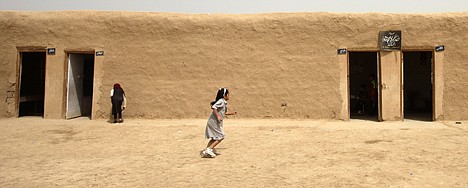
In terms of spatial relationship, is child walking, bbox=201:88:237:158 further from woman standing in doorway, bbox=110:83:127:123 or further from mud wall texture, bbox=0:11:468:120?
woman standing in doorway, bbox=110:83:127:123

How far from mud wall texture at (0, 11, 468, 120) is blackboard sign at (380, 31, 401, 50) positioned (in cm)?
14

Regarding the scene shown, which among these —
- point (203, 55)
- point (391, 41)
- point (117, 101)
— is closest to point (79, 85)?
point (117, 101)

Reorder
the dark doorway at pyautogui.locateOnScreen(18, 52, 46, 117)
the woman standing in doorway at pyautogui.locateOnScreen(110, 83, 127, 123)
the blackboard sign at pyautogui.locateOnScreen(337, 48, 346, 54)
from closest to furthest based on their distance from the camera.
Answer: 1. the woman standing in doorway at pyautogui.locateOnScreen(110, 83, 127, 123)
2. the blackboard sign at pyautogui.locateOnScreen(337, 48, 346, 54)
3. the dark doorway at pyautogui.locateOnScreen(18, 52, 46, 117)

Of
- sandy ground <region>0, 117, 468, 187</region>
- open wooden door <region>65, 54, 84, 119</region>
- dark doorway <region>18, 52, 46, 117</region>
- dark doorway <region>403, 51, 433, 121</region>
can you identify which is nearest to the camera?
sandy ground <region>0, 117, 468, 187</region>

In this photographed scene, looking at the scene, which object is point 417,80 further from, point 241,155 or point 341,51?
point 241,155

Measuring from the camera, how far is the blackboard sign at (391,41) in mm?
8320

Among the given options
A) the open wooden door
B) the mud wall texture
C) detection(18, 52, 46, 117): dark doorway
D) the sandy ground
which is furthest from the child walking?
detection(18, 52, 46, 117): dark doorway

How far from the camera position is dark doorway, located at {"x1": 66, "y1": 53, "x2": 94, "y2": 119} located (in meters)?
9.12

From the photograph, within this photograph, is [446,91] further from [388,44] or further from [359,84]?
[359,84]

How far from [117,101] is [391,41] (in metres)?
6.99

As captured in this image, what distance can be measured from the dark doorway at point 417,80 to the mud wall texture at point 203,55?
3.14m

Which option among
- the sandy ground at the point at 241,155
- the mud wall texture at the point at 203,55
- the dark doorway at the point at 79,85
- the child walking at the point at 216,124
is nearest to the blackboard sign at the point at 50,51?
the mud wall texture at the point at 203,55

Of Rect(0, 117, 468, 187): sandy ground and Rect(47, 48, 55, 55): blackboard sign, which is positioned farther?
Rect(47, 48, 55, 55): blackboard sign

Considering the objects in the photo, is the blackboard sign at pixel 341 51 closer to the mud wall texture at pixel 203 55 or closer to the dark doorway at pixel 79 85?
the mud wall texture at pixel 203 55
